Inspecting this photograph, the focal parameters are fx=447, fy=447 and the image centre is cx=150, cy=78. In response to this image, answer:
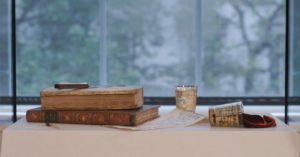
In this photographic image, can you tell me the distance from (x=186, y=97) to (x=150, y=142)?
0.23 m

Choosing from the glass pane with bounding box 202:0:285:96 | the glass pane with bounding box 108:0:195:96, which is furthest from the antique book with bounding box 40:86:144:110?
the glass pane with bounding box 202:0:285:96

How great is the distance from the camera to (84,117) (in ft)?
3.75

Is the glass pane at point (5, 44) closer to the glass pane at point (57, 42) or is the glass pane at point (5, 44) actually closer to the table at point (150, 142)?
the glass pane at point (57, 42)

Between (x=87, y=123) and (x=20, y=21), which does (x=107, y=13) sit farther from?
(x=87, y=123)

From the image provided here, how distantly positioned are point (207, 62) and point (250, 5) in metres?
0.60

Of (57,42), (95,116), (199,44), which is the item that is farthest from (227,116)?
(57,42)

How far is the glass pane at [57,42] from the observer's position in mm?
3766

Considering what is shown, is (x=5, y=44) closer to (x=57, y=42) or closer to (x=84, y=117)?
(x=57, y=42)

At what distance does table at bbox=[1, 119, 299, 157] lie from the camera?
1070 mm

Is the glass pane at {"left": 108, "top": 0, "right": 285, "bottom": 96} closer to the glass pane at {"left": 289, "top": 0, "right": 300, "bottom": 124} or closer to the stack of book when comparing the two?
the glass pane at {"left": 289, "top": 0, "right": 300, "bottom": 124}

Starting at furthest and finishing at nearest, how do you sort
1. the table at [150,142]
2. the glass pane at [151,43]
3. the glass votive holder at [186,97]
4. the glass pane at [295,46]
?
the glass pane at [151,43]
the glass pane at [295,46]
the glass votive holder at [186,97]
the table at [150,142]

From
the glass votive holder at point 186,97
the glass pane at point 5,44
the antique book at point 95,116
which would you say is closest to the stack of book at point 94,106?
the antique book at point 95,116

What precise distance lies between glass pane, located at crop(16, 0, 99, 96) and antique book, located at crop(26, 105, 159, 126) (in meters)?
2.59

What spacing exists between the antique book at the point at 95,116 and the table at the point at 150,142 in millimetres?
34
